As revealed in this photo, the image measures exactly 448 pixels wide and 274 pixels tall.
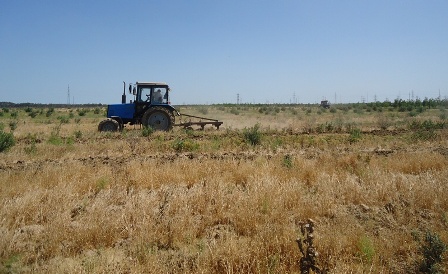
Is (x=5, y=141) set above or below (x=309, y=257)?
above

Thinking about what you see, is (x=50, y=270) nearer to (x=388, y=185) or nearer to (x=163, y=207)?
(x=163, y=207)

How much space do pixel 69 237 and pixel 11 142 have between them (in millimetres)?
9378

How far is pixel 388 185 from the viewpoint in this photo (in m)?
6.69

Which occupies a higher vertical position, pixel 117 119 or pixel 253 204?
pixel 117 119

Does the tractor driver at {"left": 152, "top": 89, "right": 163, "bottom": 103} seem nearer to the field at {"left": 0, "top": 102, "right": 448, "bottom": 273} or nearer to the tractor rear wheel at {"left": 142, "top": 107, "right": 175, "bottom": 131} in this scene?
the tractor rear wheel at {"left": 142, "top": 107, "right": 175, "bottom": 131}

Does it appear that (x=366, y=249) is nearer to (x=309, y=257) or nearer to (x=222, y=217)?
(x=309, y=257)

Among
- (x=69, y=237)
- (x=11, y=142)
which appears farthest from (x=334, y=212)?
(x=11, y=142)

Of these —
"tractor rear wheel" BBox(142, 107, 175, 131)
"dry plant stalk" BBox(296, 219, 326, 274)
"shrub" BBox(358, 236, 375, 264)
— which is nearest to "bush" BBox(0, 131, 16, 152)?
"tractor rear wheel" BBox(142, 107, 175, 131)

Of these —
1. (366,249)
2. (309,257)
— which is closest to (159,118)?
(366,249)

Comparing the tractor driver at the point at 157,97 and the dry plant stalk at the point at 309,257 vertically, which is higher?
the tractor driver at the point at 157,97

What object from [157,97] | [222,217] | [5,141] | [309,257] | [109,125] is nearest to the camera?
[309,257]

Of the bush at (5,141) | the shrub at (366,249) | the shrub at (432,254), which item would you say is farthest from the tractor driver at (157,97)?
the shrub at (432,254)

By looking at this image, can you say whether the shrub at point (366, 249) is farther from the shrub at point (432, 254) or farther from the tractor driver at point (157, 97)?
the tractor driver at point (157, 97)

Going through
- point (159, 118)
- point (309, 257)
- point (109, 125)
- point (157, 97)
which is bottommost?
point (309, 257)
